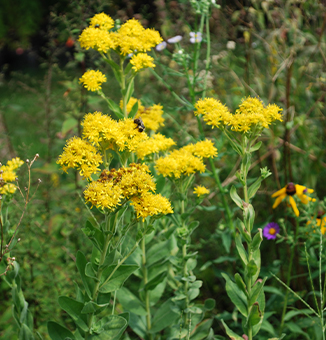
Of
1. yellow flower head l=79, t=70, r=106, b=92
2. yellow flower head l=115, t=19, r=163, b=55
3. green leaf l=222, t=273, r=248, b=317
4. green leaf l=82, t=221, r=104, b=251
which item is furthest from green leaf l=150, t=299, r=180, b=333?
yellow flower head l=115, t=19, r=163, b=55

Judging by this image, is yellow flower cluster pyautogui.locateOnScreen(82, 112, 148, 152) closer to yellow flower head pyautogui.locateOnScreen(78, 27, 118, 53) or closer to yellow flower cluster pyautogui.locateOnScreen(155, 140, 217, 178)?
yellow flower cluster pyautogui.locateOnScreen(155, 140, 217, 178)

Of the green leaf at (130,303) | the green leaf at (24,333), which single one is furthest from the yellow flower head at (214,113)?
the green leaf at (24,333)

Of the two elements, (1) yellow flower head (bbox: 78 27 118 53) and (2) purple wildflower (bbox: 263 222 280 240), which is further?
(2) purple wildflower (bbox: 263 222 280 240)

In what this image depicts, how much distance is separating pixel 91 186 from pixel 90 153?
0.17m

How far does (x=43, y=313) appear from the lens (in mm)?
2375

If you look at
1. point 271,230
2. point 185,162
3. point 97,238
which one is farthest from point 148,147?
point 271,230

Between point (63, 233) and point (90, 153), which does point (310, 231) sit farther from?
point (63, 233)

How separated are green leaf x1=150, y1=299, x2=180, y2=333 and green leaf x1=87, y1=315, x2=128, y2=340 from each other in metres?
0.42

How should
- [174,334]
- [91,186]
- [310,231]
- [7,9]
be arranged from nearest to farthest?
[91,186], [174,334], [310,231], [7,9]

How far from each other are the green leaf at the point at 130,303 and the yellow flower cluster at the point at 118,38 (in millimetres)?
1183

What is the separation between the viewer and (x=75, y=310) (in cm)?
150

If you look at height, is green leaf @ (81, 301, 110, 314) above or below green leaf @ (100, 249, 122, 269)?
below

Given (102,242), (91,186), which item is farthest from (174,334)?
(91,186)

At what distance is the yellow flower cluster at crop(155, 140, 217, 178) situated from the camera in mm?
1693
